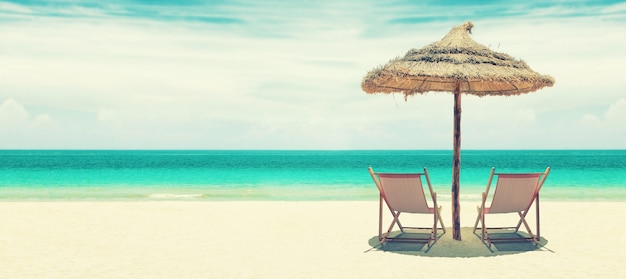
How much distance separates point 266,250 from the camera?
567 centimetres

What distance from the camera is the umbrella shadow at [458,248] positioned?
5352mm

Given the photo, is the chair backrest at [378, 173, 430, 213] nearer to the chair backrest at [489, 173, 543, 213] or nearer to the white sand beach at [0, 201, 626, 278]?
the white sand beach at [0, 201, 626, 278]

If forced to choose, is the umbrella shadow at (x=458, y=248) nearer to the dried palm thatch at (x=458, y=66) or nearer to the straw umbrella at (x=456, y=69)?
the straw umbrella at (x=456, y=69)

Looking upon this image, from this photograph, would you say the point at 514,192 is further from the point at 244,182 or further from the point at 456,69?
the point at 244,182

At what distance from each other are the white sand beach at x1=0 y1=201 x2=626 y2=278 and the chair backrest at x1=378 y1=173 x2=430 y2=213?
439 mm

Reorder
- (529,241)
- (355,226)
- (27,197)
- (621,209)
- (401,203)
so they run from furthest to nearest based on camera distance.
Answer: (27,197) → (621,209) → (355,226) → (529,241) → (401,203)

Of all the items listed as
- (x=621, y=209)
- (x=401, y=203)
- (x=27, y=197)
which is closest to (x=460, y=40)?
(x=401, y=203)

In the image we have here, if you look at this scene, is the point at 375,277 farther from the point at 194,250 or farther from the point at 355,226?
the point at 355,226

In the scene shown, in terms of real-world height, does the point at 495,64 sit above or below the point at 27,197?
above

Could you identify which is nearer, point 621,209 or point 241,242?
point 241,242

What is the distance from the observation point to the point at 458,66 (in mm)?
5348

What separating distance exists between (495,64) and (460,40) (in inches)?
18.1

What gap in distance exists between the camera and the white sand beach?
184 inches

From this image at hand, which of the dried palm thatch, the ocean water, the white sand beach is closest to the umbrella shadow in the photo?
the white sand beach
